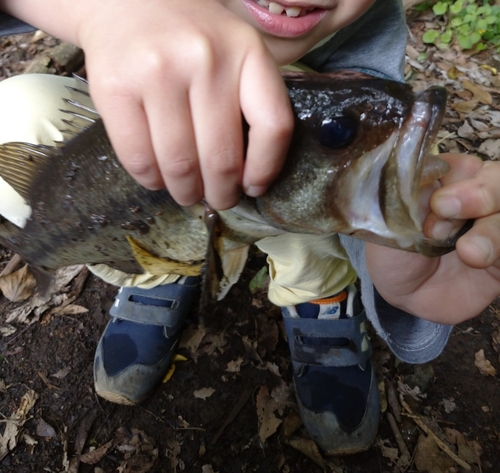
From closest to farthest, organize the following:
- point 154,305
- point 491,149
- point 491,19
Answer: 1. point 154,305
2. point 491,149
3. point 491,19

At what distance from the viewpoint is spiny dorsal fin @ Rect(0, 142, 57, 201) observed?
4.79 feet

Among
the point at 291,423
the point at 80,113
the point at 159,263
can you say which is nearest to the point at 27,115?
the point at 80,113

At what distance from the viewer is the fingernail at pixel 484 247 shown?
103 centimetres

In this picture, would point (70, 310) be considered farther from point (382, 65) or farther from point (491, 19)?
point (491, 19)

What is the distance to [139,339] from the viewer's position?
7.96ft

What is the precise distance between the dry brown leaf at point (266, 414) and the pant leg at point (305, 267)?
1.72 feet

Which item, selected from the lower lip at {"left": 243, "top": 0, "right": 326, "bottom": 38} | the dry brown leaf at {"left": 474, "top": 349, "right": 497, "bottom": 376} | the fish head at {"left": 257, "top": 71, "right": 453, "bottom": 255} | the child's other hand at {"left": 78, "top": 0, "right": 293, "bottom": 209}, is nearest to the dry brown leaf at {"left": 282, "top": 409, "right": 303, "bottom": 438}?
the dry brown leaf at {"left": 474, "top": 349, "right": 497, "bottom": 376}

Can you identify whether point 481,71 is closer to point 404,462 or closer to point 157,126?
point 404,462

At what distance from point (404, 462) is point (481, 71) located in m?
3.69

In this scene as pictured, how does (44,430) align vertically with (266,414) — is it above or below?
above

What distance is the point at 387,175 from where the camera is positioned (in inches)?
38.5

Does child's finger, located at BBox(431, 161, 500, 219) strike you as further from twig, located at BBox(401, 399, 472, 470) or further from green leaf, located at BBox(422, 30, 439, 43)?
green leaf, located at BBox(422, 30, 439, 43)

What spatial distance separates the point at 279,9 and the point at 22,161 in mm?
1043

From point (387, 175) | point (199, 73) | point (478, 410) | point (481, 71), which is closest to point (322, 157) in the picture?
point (387, 175)
